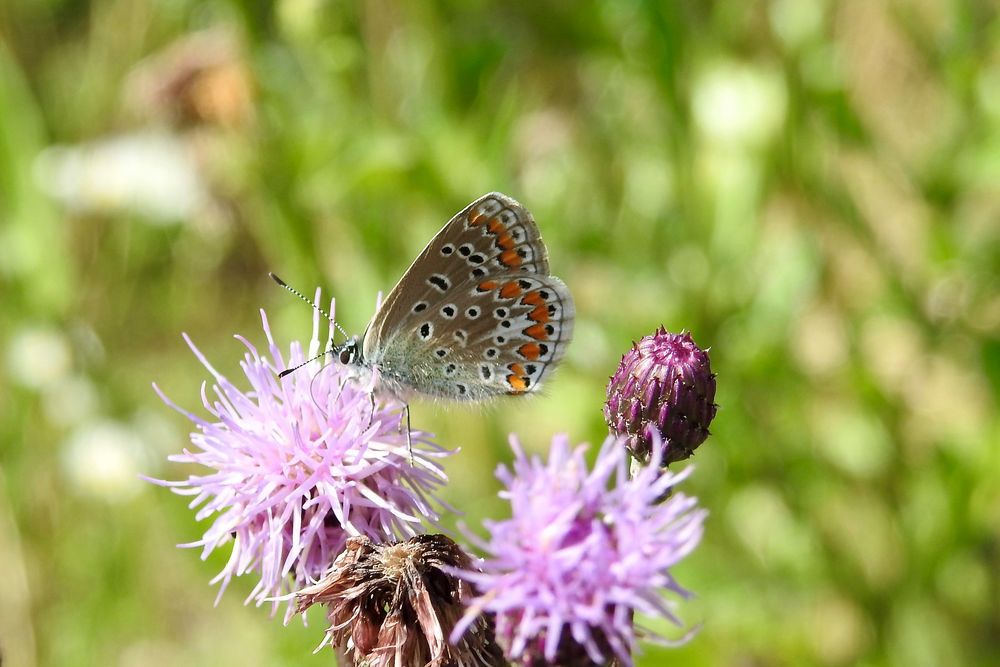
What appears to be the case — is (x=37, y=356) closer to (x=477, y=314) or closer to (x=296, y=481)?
(x=477, y=314)

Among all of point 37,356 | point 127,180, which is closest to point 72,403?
point 37,356

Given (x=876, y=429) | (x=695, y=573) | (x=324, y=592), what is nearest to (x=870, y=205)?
(x=876, y=429)

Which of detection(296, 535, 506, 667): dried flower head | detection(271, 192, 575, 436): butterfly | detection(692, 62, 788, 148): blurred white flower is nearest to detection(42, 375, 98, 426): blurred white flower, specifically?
detection(271, 192, 575, 436): butterfly

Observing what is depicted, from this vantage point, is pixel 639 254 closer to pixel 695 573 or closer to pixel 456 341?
pixel 695 573

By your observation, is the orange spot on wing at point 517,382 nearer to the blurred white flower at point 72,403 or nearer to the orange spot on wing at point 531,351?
the orange spot on wing at point 531,351

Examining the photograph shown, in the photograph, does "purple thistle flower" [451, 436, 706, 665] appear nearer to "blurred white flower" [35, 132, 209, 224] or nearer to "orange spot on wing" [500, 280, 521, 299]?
"orange spot on wing" [500, 280, 521, 299]

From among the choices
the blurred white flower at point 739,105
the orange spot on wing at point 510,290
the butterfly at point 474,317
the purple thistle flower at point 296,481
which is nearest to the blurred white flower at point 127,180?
the blurred white flower at point 739,105
